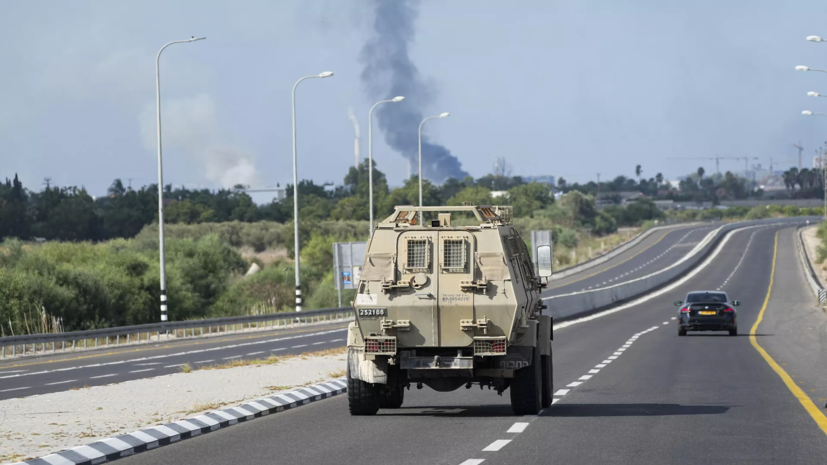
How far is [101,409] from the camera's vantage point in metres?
15.2

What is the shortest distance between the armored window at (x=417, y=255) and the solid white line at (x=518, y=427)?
2.21 m

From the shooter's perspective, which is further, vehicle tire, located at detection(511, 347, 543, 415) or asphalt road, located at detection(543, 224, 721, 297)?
asphalt road, located at detection(543, 224, 721, 297)

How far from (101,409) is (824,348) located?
21.4m

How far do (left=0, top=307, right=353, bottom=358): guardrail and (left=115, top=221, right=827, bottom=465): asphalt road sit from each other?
15.2 metres

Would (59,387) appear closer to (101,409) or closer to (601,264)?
(101,409)

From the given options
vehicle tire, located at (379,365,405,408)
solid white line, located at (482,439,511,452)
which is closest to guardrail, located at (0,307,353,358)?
vehicle tire, located at (379,365,405,408)

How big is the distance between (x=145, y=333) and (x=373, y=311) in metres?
29.0

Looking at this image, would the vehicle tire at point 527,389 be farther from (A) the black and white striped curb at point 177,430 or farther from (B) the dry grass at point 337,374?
(B) the dry grass at point 337,374

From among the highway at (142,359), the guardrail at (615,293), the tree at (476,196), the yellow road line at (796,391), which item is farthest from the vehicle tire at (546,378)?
the tree at (476,196)

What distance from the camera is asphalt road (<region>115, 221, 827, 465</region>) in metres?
11.1

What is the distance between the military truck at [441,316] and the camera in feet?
47.0

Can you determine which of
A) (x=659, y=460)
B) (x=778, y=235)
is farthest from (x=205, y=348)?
(x=778, y=235)

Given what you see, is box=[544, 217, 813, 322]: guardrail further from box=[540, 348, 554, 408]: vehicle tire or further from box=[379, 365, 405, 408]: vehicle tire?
box=[540, 348, 554, 408]: vehicle tire

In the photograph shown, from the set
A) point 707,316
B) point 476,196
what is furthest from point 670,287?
point 476,196
